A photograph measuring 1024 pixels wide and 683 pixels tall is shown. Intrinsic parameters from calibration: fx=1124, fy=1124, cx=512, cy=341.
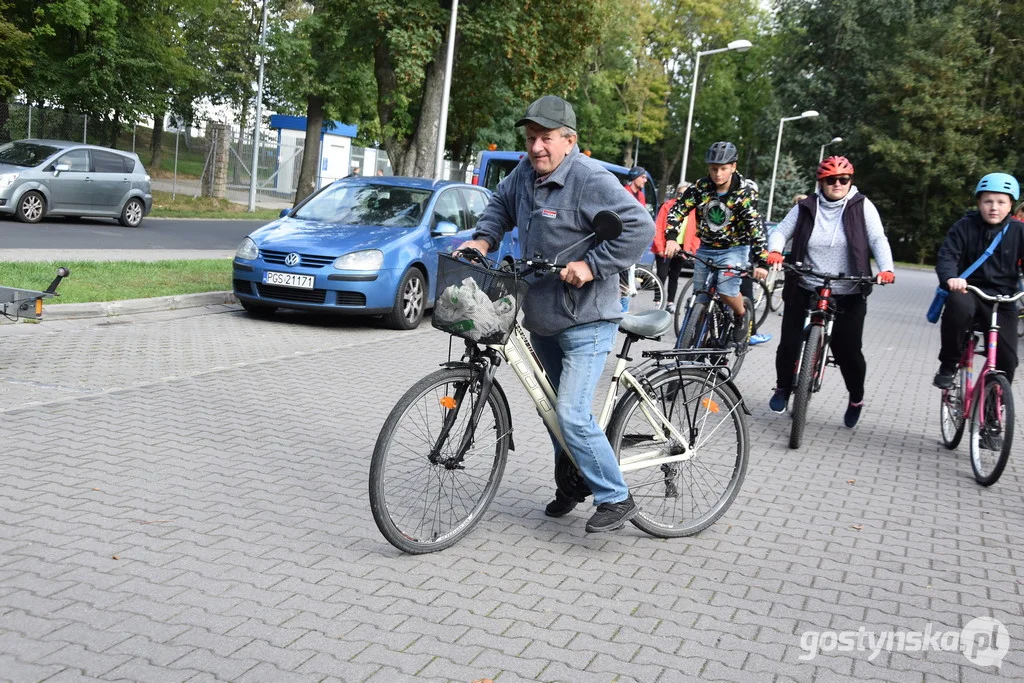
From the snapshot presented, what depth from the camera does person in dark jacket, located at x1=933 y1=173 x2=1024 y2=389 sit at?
7.46 m

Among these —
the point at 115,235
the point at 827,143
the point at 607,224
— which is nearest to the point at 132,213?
the point at 115,235

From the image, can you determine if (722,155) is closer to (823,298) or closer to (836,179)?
(836,179)

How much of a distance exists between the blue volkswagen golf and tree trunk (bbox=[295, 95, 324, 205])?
2294 cm

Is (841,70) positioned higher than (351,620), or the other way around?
(841,70)

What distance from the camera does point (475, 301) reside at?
4.46 m

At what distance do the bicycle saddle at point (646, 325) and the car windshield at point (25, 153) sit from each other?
19.4m

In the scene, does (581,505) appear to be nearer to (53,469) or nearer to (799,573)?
(799,573)

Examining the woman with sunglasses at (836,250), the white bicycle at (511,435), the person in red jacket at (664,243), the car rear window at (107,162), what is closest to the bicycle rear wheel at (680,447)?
the white bicycle at (511,435)

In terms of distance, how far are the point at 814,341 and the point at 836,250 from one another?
2.26ft

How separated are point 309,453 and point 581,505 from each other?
1640mm

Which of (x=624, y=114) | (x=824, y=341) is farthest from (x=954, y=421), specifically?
(x=624, y=114)

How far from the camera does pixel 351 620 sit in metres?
4.03

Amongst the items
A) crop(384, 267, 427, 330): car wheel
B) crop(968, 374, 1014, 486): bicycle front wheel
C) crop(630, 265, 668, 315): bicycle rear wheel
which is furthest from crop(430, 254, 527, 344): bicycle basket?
crop(630, 265, 668, 315): bicycle rear wheel

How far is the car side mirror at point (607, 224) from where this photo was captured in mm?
4465
